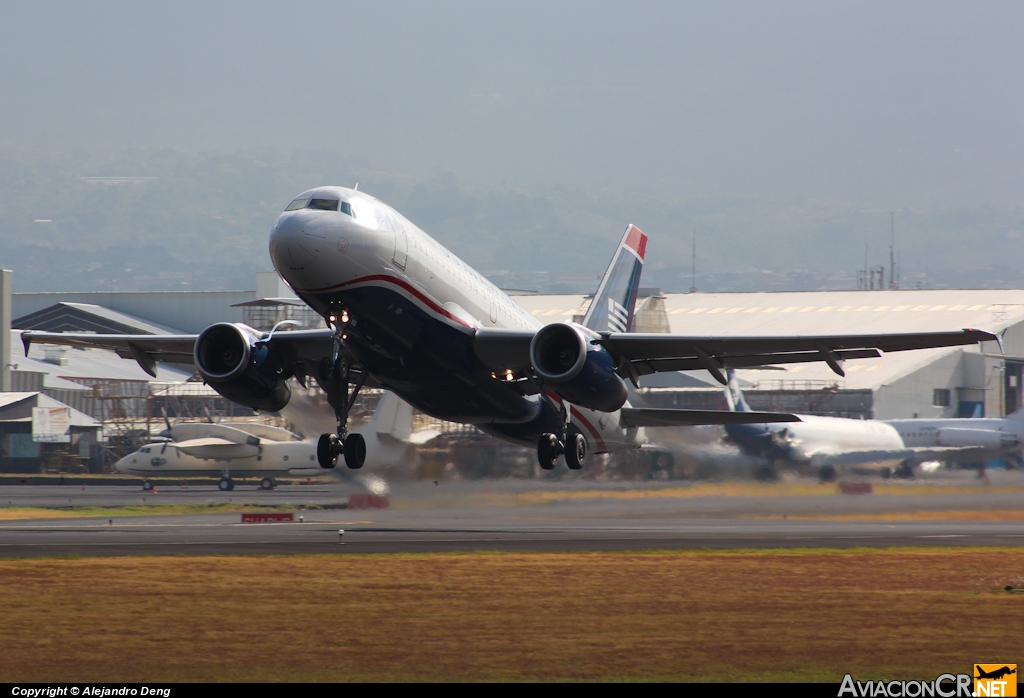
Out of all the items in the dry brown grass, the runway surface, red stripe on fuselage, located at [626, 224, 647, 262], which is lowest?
the runway surface

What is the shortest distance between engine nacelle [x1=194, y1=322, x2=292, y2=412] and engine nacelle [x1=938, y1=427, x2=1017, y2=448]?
39501 mm

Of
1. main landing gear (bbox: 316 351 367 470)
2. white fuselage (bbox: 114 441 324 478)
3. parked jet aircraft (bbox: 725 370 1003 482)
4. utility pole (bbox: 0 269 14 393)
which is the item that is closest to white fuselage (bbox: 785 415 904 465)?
parked jet aircraft (bbox: 725 370 1003 482)

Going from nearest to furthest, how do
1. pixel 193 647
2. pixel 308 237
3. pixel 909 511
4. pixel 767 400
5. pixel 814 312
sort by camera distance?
pixel 193 647 < pixel 308 237 < pixel 909 511 < pixel 767 400 < pixel 814 312

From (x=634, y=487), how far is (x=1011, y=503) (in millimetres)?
16819

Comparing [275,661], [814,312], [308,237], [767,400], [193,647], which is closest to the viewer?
[275,661]

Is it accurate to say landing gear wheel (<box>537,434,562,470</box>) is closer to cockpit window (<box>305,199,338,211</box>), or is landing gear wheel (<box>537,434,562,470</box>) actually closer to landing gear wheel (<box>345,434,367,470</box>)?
landing gear wheel (<box>345,434,367,470</box>)

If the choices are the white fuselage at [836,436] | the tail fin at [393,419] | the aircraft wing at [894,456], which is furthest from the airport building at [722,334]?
the tail fin at [393,419]

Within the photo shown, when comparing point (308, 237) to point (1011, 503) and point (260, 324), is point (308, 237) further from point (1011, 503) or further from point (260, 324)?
point (260, 324)

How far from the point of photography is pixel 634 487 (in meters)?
47.3

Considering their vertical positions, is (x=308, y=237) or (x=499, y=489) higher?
(x=308, y=237)

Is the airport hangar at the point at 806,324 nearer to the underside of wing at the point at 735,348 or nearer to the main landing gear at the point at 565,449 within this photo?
the main landing gear at the point at 565,449

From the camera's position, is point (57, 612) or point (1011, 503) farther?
point (1011, 503)

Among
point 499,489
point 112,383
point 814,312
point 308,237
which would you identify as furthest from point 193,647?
point 814,312

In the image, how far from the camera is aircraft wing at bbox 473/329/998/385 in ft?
86.1
